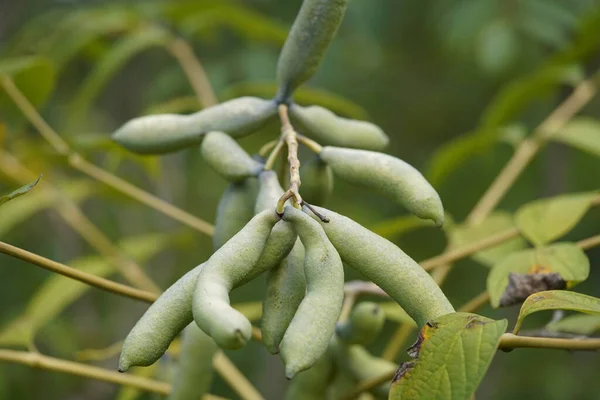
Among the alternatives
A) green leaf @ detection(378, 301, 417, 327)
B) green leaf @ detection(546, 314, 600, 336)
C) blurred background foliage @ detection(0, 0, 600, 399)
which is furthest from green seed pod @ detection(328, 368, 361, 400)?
blurred background foliage @ detection(0, 0, 600, 399)

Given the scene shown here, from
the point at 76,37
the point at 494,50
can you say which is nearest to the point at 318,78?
the point at 494,50

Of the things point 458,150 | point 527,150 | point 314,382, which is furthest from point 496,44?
point 314,382

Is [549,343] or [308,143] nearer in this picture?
[549,343]

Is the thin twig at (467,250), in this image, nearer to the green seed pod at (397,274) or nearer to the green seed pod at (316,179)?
the green seed pod at (316,179)

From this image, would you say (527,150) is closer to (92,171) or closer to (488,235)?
(488,235)

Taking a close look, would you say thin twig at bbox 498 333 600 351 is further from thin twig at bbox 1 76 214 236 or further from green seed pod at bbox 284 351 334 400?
thin twig at bbox 1 76 214 236

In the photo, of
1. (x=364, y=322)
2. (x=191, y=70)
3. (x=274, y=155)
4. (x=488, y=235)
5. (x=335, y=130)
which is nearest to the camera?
(x=274, y=155)
